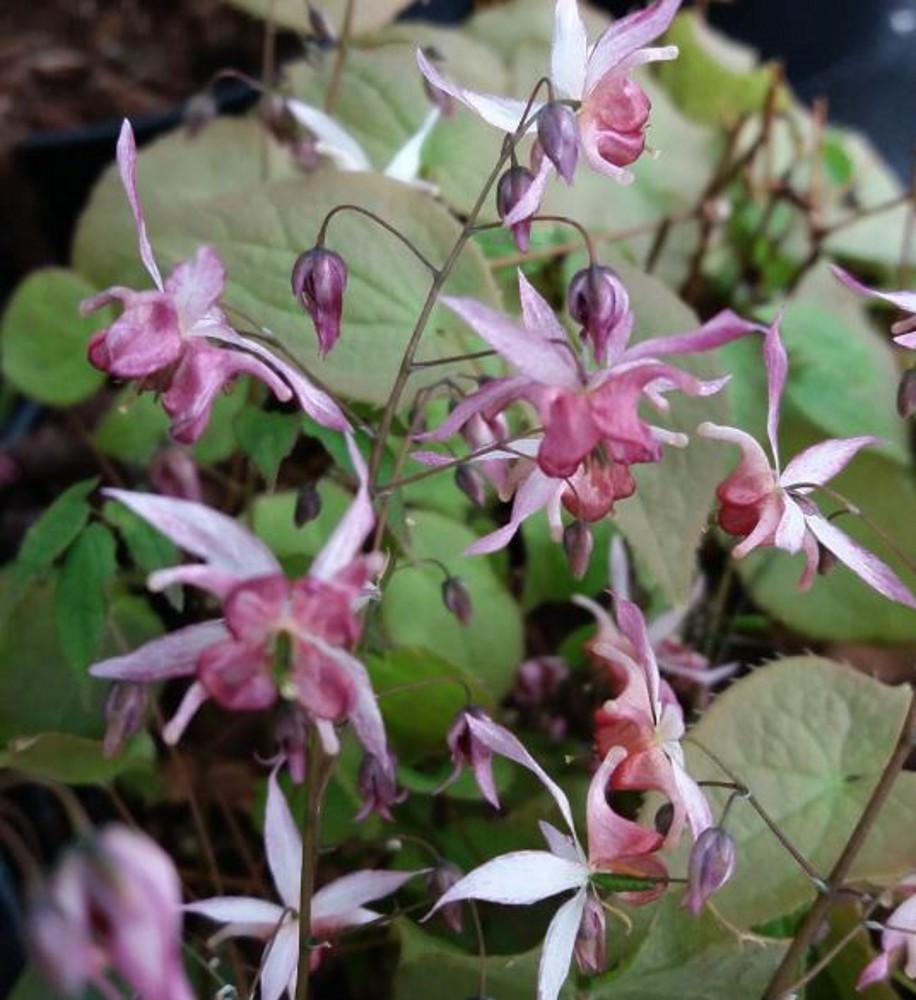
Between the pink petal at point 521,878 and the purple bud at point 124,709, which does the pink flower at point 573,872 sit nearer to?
the pink petal at point 521,878

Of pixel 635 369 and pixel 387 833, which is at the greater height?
pixel 635 369

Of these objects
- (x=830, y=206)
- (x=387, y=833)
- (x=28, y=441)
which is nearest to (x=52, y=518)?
(x=387, y=833)

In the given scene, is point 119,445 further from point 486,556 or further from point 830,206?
point 830,206

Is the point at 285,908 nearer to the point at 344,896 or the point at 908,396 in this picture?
the point at 344,896

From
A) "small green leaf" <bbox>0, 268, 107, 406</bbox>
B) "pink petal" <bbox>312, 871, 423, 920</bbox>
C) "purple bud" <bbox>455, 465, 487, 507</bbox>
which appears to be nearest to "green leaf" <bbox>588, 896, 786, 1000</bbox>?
"pink petal" <bbox>312, 871, 423, 920</bbox>

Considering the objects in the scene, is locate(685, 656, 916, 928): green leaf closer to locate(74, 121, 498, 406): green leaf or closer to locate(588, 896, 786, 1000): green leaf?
locate(588, 896, 786, 1000): green leaf

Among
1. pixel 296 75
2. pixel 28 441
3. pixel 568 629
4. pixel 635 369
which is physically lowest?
pixel 28 441

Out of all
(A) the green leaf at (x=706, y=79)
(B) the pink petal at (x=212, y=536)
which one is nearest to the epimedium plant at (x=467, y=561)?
(B) the pink petal at (x=212, y=536)
